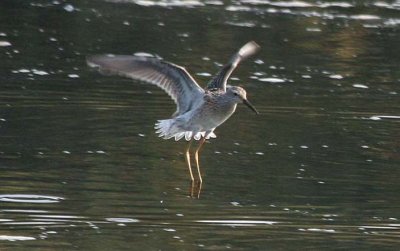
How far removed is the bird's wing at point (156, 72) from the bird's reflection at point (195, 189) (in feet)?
2.27

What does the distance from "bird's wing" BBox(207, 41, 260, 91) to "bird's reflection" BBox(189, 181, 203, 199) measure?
946mm

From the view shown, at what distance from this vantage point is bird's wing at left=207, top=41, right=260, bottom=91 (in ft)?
34.1

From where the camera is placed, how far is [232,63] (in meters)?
10.4

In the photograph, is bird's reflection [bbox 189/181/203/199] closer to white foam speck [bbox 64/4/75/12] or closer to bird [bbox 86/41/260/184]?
bird [bbox 86/41/260/184]

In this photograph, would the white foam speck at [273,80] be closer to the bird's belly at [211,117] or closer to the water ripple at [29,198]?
the bird's belly at [211,117]

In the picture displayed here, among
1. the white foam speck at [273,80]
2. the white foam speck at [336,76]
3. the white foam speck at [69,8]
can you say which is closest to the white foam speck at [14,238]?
the white foam speck at [273,80]

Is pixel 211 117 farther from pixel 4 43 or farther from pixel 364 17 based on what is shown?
pixel 364 17

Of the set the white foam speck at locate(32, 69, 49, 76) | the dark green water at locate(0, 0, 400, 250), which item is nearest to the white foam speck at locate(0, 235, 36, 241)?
the dark green water at locate(0, 0, 400, 250)

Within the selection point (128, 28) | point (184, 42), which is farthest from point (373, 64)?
point (128, 28)

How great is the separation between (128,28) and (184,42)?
150 centimetres

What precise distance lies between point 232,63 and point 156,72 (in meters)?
0.67

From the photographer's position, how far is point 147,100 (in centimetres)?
1402

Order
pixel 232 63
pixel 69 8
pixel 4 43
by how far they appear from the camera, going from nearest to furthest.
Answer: pixel 232 63
pixel 4 43
pixel 69 8

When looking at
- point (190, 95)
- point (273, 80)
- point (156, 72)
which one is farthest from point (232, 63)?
point (273, 80)
